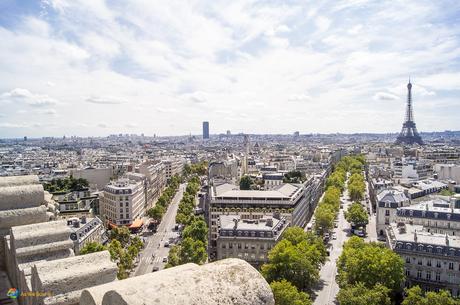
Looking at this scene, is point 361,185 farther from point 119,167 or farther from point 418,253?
point 119,167

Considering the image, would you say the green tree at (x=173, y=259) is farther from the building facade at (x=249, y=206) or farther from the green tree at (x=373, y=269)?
the green tree at (x=373, y=269)

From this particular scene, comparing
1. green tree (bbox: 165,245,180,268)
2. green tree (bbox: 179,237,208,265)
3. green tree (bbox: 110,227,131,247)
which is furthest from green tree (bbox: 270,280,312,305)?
green tree (bbox: 110,227,131,247)

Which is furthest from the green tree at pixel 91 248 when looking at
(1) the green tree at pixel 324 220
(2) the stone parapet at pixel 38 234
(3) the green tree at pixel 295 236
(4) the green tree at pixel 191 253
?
(1) the green tree at pixel 324 220

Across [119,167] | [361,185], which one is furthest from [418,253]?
[119,167]

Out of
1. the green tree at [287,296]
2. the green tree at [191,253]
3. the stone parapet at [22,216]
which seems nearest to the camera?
the stone parapet at [22,216]

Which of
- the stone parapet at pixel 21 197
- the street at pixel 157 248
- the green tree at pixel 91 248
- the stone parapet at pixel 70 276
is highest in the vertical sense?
the stone parapet at pixel 21 197

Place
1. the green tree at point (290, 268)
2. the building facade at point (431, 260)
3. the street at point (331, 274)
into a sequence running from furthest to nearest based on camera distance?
the street at point (331, 274)
the building facade at point (431, 260)
the green tree at point (290, 268)

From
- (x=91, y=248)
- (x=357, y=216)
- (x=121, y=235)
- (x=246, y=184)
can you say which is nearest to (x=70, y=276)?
(x=91, y=248)
